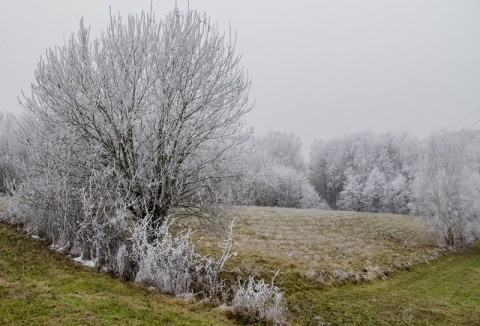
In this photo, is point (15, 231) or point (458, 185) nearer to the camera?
point (15, 231)

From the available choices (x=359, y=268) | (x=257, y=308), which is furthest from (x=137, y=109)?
(x=359, y=268)

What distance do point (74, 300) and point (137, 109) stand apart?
5.10 m

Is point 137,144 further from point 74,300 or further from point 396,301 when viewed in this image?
point 396,301

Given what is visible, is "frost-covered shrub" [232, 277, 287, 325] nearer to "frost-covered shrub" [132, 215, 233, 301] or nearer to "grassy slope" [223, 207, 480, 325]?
"frost-covered shrub" [132, 215, 233, 301]

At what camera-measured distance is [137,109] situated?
9.38 m

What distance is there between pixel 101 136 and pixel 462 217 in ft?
99.9

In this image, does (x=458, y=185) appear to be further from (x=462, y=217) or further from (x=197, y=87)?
(x=197, y=87)

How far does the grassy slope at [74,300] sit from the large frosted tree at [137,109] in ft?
6.73

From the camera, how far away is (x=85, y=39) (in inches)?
373

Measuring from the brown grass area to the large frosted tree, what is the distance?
122 inches

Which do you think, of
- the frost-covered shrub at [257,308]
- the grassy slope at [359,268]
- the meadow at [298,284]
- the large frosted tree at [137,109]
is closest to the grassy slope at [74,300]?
the meadow at [298,284]

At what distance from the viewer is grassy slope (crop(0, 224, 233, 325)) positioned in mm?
5551

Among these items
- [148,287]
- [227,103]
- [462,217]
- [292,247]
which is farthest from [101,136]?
[462,217]

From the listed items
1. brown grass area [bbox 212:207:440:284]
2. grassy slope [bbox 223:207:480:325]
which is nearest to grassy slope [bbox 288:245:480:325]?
grassy slope [bbox 223:207:480:325]
